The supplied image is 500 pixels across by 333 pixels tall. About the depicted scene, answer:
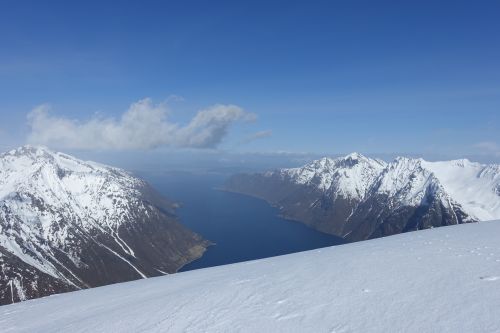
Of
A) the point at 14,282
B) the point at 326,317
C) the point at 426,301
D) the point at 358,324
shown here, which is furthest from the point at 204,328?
the point at 14,282

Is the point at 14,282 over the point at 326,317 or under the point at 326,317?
under

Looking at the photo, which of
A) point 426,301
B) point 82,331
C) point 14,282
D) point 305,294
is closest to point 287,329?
point 305,294

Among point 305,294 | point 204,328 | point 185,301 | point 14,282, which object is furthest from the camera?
point 14,282

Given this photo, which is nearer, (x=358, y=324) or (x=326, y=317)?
(x=358, y=324)

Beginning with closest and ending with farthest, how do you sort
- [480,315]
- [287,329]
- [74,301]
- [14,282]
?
[480,315] < [287,329] < [74,301] < [14,282]

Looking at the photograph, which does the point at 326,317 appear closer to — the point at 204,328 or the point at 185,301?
the point at 204,328

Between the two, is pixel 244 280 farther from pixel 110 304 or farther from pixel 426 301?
pixel 426 301
